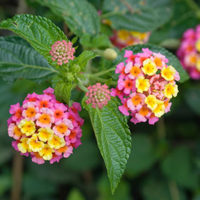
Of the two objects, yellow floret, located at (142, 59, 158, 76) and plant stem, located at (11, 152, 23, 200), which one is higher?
yellow floret, located at (142, 59, 158, 76)

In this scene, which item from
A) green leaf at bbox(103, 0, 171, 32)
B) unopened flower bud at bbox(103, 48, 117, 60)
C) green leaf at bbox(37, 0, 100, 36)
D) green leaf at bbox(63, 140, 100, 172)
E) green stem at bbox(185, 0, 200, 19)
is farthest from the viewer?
green leaf at bbox(63, 140, 100, 172)

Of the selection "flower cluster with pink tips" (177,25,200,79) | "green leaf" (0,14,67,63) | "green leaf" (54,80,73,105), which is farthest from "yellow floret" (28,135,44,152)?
"flower cluster with pink tips" (177,25,200,79)

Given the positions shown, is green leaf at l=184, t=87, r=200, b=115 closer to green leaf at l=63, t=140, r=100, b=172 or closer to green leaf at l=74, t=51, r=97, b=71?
green leaf at l=63, t=140, r=100, b=172

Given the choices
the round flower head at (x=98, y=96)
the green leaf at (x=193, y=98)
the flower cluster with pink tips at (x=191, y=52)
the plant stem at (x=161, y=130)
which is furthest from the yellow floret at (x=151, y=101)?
the plant stem at (x=161, y=130)

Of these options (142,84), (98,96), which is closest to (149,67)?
(142,84)

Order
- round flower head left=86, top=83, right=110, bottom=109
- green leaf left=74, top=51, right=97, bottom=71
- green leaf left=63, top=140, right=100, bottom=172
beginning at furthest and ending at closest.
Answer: green leaf left=63, top=140, right=100, bottom=172 → green leaf left=74, top=51, right=97, bottom=71 → round flower head left=86, top=83, right=110, bottom=109

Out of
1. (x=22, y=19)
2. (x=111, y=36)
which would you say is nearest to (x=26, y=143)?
(x=22, y=19)
